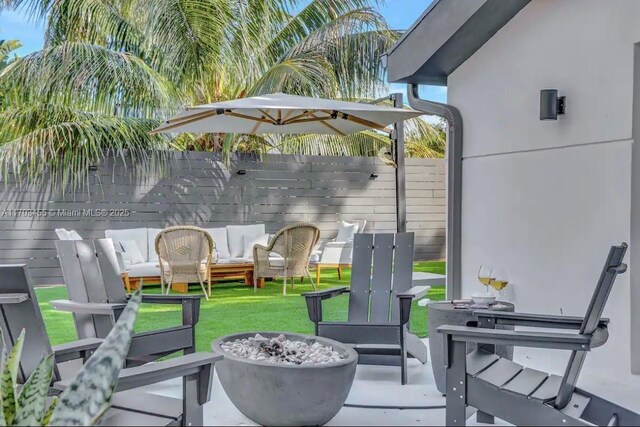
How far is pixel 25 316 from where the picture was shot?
2.71 m

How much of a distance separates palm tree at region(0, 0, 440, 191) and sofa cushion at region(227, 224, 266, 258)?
144cm

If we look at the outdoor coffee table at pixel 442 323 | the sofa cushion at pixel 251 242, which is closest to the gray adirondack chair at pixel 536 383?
the outdoor coffee table at pixel 442 323

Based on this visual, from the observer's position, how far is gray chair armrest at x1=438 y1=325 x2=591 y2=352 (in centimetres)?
265

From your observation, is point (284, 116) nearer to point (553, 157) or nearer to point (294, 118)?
point (294, 118)

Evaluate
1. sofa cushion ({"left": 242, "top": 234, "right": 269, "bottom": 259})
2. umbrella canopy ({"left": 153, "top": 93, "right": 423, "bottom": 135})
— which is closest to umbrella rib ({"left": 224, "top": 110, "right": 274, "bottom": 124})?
umbrella canopy ({"left": 153, "top": 93, "right": 423, "bottom": 135})

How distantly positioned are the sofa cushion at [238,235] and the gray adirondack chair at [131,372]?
284 inches

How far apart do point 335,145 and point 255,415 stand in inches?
436

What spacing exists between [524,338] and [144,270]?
6753mm

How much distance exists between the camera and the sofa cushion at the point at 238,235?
10.1m

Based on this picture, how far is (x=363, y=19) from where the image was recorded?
11.3 meters

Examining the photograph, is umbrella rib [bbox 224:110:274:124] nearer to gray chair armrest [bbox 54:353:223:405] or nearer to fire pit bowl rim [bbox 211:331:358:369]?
fire pit bowl rim [bbox 211:331:358:369]

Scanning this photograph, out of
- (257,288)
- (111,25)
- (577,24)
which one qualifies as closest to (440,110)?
(577,24)

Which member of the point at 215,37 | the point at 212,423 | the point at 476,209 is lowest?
the point at 212,423

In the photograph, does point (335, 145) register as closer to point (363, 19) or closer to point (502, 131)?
point (363, 19)
